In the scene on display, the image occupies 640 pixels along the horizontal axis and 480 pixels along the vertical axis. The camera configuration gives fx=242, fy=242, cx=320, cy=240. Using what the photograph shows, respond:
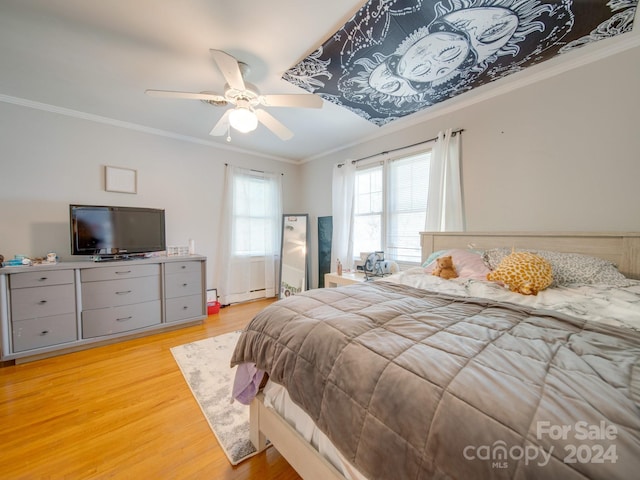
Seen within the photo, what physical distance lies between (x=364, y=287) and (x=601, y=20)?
2198 millimetres

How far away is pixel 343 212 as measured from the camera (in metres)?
3.58

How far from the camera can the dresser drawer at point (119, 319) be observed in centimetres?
239

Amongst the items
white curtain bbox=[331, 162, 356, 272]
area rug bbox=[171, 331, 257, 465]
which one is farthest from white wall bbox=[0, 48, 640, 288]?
area rug bbox=[171, 331, 257, 465]

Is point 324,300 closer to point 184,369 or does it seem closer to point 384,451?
point 384,451

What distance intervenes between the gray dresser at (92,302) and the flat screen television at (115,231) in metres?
0.23

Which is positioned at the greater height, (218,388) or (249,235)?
(249,235)

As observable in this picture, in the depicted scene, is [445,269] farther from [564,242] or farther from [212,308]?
[212,308]

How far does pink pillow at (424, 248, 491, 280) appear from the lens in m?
1.88

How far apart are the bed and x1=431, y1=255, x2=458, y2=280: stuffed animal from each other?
0.45m

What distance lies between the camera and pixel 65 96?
236cm

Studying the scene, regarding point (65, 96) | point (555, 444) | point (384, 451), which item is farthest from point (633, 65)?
point (65, 96)

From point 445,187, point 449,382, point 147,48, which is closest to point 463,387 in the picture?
point 449,382

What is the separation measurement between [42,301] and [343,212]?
332 cm

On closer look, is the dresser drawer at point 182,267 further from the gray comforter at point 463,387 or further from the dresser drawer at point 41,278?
the gray comforter at point 463,387
